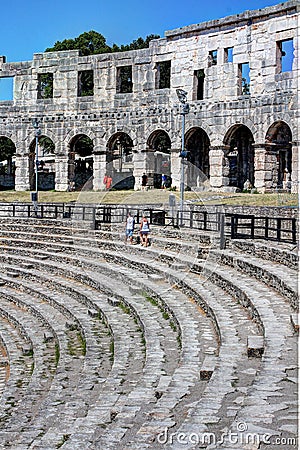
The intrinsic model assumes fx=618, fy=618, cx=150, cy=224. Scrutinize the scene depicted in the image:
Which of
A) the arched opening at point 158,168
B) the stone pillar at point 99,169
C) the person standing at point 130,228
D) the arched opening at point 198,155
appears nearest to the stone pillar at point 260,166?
the arched opening at point 198,155

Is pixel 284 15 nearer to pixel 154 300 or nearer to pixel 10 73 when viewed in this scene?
pixel 10 73

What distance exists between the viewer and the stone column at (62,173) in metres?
35.3

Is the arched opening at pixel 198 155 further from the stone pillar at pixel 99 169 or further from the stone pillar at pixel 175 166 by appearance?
the stone pillar at pixel 99 169

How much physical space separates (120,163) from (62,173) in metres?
9.65

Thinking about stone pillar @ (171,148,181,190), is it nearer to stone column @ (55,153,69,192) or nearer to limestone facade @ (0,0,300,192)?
limestone facade @ (0,0,300,192)

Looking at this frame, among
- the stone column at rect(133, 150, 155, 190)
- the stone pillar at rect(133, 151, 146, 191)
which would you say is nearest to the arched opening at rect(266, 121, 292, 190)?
the stone column at rect(133, 150, 155, 190)

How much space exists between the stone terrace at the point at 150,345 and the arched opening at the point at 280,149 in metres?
13.0

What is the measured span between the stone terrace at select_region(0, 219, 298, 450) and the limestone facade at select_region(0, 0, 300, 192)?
43.7 feet

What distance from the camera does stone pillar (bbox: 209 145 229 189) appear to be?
31172mm

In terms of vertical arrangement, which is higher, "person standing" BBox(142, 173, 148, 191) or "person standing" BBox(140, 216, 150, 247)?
"person standing" BBox(142, 173, 148, 191)

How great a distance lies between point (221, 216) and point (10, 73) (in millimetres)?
25104

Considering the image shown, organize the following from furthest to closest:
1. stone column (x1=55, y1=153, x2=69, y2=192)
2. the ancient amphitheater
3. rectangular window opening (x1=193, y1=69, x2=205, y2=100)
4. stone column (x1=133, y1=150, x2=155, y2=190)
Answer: stone column (x1=55, y1=153, x2=69, y2=192) → stone column (x1=133, y1=150, x2=155, y2=190) → rectangular window opening (x1=193, y1=69, x2=205, y2=100) → the ancient amphitheater

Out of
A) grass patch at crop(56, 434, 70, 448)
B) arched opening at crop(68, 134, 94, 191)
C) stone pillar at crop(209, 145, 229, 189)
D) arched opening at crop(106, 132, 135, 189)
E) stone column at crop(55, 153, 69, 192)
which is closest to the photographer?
grass patch at crop(56, 434, 70, 448)

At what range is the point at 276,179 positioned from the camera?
30.5 m
